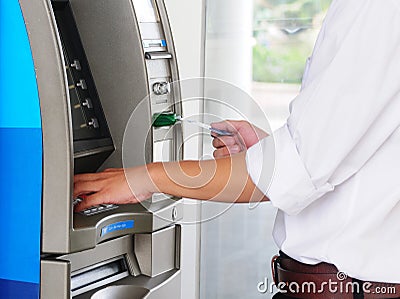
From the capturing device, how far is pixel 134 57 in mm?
1982

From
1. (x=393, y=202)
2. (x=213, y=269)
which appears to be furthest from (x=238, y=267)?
(x=393, y=202)

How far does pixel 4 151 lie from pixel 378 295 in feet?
2.90

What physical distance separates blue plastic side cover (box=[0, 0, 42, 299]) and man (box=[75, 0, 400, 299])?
13cm

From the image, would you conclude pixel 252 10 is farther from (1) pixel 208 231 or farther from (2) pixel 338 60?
(2) pixel 338 60

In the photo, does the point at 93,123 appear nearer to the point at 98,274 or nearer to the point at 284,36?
the point at 98,274

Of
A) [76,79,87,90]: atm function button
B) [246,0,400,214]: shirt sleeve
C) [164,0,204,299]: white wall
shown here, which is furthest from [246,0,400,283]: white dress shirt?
[164,0,204,299]: white wall

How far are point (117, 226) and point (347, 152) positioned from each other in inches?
24.1

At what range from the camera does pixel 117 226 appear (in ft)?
5.80

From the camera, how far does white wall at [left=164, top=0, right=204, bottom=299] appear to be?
→ 3344mm

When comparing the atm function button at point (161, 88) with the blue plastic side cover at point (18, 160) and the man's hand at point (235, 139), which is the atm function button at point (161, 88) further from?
the blue plastic side cover at point (18, 160)

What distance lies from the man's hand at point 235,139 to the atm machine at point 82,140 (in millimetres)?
224

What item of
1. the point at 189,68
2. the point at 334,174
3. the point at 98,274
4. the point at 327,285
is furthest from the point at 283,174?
the point at 189,68

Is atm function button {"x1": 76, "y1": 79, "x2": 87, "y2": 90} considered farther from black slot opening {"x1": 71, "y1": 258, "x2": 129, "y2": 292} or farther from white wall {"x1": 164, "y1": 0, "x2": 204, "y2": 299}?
white wall {"x1": 164, "y1": 0, "x2": 204, "y2": 299}

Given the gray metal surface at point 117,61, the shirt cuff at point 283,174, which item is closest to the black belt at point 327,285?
the shirt cuff at point 283,174
